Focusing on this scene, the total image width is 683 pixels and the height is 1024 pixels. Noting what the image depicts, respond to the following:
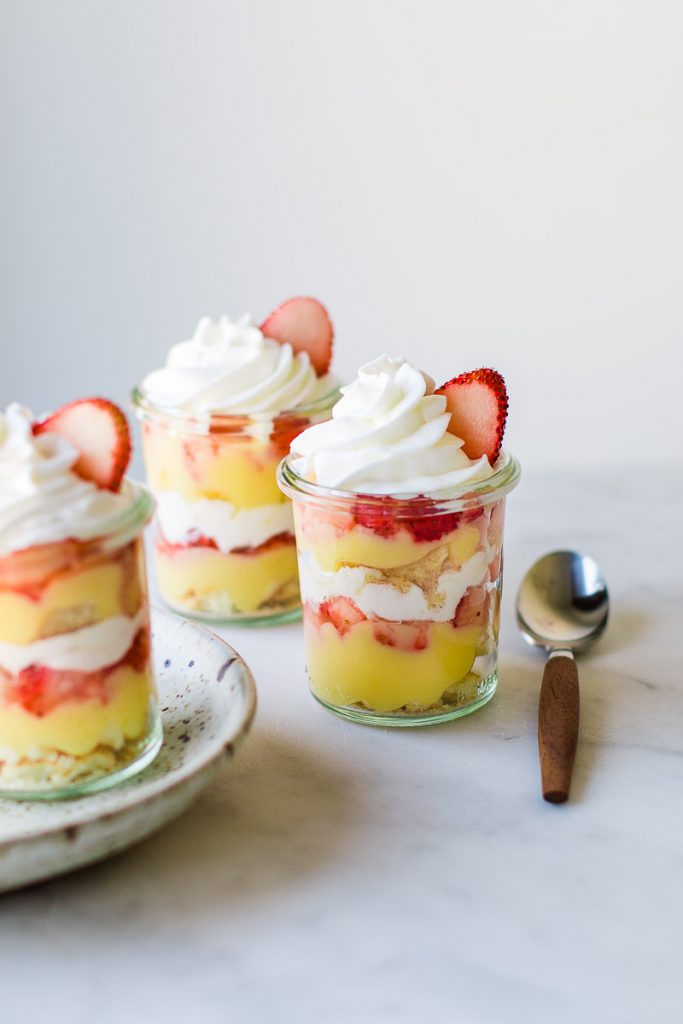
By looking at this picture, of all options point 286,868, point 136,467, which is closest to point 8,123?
point 136,467

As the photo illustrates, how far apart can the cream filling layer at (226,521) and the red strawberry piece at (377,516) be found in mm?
325

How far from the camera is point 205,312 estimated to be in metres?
2.61

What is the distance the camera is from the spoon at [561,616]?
116cm

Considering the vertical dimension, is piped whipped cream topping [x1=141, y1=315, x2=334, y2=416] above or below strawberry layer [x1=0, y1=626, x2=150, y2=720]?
above

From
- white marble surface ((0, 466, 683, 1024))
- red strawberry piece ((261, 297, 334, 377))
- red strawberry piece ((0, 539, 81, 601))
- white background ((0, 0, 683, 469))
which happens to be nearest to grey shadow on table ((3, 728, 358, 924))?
white marble surface ((0, 466, 683, 1024))

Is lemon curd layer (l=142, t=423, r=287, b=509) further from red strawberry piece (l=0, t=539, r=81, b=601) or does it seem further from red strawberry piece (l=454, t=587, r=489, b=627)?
red strawberry piece (l=0, t=539, r=81, b=601)

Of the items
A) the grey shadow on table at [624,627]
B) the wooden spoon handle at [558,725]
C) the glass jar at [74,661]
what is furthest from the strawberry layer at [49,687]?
the grey shadow on table at [624,627]

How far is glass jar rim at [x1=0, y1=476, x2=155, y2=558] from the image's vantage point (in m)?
0.93

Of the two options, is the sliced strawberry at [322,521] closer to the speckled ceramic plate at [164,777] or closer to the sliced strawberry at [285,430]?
the speckled ceramic plate at [164,777]

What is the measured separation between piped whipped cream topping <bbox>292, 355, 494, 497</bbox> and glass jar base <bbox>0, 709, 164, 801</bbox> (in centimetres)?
30

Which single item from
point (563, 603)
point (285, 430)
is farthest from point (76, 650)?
point (563, 603)

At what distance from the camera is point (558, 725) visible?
1.11 m

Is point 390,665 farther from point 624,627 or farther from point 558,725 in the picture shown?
point 624,627

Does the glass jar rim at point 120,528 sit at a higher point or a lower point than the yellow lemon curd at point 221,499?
higher
